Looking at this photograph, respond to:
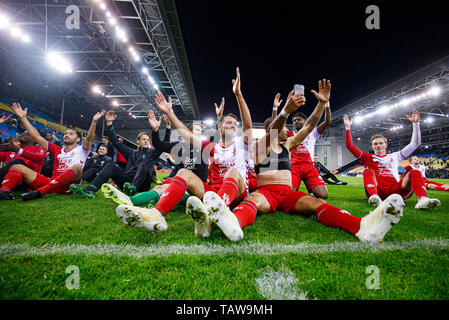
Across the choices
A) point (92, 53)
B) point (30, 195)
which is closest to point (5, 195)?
point (30, 195)

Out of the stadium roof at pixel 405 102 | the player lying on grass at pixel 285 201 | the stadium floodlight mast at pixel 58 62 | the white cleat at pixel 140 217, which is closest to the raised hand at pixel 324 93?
the player lying on grass at pixel 285 201

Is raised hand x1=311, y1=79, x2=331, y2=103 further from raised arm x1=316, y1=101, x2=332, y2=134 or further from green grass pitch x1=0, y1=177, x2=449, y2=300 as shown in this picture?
green grass pitch x1=0, y1=177, x2=449, y2=300

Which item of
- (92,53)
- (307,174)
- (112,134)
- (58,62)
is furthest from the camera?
(58,62)

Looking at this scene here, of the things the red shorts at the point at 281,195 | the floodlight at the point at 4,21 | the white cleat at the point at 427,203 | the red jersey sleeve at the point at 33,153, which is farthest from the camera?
the floodlight at the point at 4,21

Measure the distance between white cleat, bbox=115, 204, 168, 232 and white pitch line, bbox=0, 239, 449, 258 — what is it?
0.18 m

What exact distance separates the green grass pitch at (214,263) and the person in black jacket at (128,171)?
6.04ft

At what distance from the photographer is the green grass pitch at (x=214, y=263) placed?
106 cm

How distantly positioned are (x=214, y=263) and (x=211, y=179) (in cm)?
172

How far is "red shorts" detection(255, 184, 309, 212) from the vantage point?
2591 mm

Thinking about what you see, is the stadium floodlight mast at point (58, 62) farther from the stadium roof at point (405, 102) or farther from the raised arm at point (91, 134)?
the stadium roof at point (405, 102)

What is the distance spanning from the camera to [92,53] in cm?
1110

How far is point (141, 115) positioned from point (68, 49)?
1116 centimetres

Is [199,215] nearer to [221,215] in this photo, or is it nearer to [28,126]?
[221,215]

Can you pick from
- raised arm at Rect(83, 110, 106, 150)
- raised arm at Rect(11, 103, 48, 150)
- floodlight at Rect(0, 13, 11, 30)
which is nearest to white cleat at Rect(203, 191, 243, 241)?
raised arm at Rect(83, 110, 106, 150)
